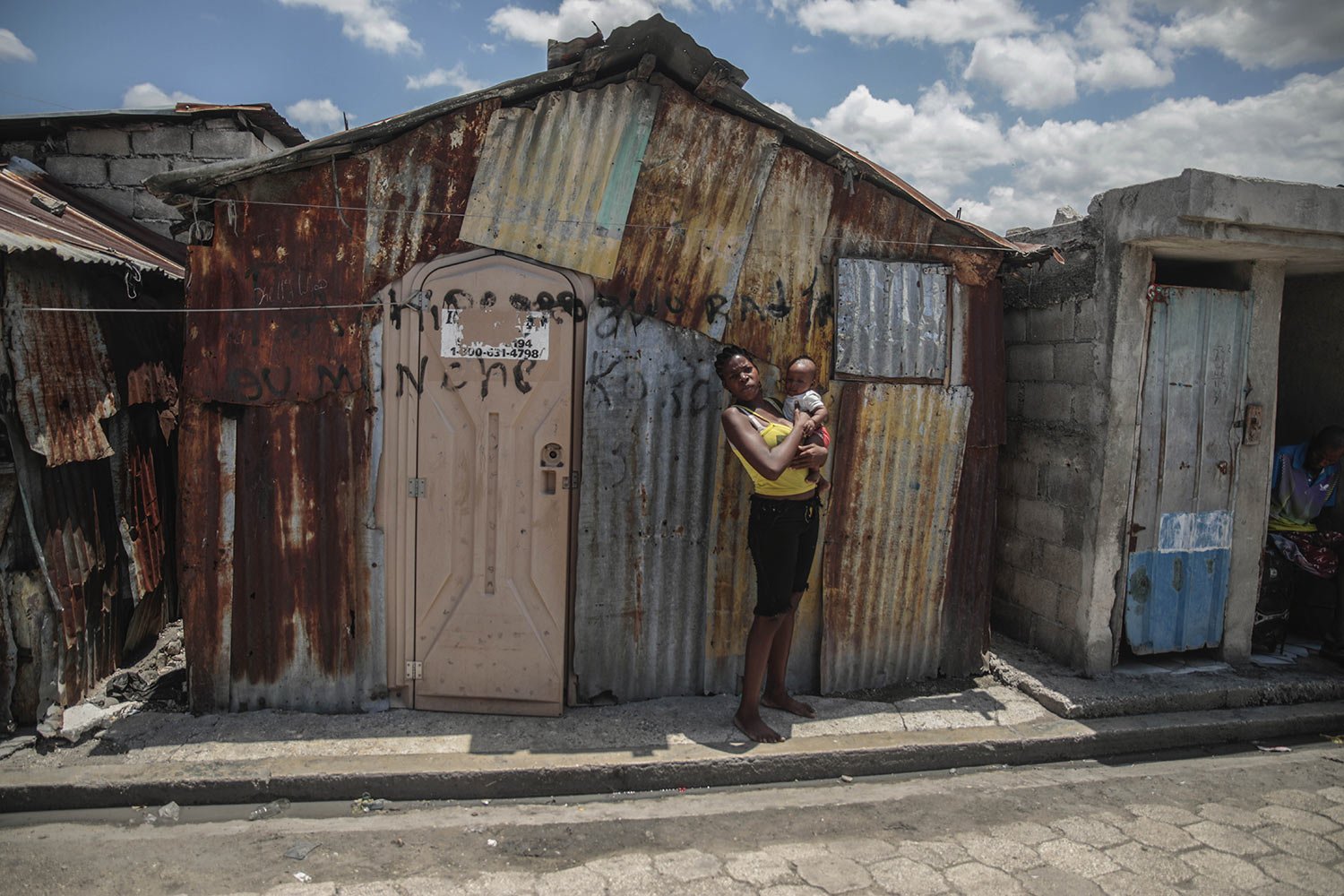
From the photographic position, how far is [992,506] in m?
5.66

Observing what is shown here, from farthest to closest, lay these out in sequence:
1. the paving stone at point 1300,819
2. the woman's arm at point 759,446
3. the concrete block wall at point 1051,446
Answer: the concrete block wall at point 1051,446 < the woman's arm at point 759,446 < the paving stone at point 1300,819

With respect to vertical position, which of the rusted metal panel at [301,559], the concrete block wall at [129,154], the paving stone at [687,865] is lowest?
the paving stone at [687,865]

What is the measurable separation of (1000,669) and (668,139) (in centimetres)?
409

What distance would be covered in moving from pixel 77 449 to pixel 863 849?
15.1 ft

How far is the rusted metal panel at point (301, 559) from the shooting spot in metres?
4.76

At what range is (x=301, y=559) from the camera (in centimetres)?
482

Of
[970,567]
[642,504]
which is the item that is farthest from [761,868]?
[970,567]

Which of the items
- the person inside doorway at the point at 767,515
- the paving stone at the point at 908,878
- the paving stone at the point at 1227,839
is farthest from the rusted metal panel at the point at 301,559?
the paving stone at the point at 1227,839

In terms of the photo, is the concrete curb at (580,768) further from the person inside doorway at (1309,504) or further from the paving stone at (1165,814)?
the person inside doorway at (1309,504)

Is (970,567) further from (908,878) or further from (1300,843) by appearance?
(908,878)

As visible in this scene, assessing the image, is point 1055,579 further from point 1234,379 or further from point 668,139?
point 668,139

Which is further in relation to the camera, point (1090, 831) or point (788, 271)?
point (788, 271)

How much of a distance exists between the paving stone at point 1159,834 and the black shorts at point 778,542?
1981 mm

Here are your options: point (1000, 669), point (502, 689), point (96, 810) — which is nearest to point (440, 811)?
point (502, 689)
